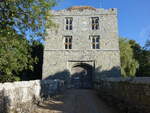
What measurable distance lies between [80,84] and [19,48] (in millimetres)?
14058

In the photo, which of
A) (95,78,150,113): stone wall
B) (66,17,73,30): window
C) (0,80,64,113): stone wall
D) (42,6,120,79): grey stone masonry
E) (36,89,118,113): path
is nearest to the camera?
(95,78,150,113): stone wall

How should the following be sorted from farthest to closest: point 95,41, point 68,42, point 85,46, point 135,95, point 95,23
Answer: point 95,23, point 68,42, point 95,41, point 85,46, point 135,95

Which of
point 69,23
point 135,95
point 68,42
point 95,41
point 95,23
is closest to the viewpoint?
point 135,95

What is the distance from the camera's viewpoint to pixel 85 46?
19281 millimetres

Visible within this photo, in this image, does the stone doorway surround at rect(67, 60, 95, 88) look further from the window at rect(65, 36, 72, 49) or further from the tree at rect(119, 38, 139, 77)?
the tree at rect(119, 38, 139, 77)

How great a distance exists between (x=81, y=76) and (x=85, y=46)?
4.02 meters

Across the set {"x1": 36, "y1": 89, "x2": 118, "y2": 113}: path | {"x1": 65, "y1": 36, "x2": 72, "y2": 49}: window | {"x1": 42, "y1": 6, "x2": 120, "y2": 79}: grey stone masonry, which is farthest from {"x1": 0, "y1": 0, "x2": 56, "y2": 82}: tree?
{"x1": 65, "y1": 36, "x2": 72, "y2": 49}: window

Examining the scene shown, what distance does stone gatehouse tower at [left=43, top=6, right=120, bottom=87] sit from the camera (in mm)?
18719

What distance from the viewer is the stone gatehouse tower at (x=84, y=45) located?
1872 centimetres

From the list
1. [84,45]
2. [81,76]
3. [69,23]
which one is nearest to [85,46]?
[84,45]

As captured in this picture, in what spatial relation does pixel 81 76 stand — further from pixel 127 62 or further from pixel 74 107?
pixel 74 107

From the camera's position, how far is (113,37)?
62.8ft

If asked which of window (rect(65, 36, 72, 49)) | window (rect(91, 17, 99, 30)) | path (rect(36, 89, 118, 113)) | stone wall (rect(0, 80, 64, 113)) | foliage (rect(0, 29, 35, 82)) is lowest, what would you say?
path (rect(36, 89, 118, 113))

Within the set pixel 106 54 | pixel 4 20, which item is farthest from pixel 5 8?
pixel 106 54
